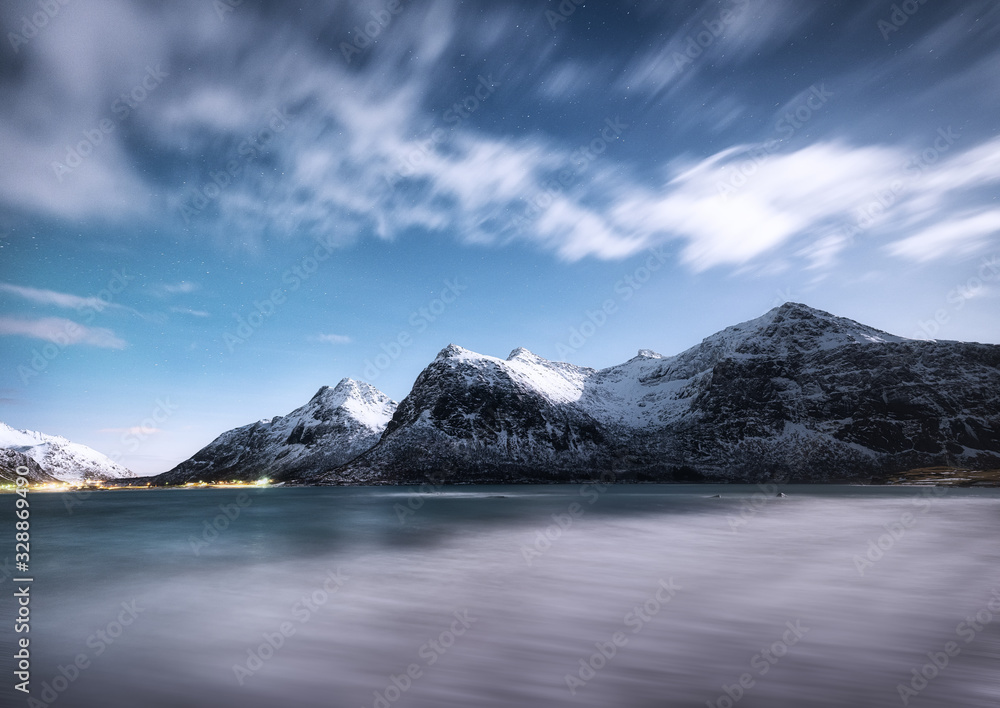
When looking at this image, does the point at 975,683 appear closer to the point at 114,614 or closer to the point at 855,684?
the point at 855,684

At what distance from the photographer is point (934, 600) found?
1570 centimetres

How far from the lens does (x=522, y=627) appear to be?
1297 centimetres

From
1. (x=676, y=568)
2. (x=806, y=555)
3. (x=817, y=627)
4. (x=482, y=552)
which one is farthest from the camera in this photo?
(x=482, y=552)

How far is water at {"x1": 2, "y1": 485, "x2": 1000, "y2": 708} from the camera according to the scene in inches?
357

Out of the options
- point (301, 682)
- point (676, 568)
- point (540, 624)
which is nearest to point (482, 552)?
point (676, 568)

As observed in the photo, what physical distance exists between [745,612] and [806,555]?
13.4 meters

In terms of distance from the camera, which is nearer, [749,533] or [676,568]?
[676,568]

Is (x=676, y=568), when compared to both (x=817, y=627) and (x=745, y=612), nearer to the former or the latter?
(x=745, y=612)

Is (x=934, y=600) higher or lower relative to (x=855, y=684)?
lower

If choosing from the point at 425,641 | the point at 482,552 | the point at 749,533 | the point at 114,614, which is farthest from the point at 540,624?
the point at 749,533

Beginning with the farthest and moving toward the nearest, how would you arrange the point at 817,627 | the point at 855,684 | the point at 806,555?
the point at 806,555 → the point at 817,627 → the point at 855,684

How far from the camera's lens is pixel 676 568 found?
70.1 ft

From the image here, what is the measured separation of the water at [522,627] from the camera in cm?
907

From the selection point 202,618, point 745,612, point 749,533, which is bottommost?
point 749,533
